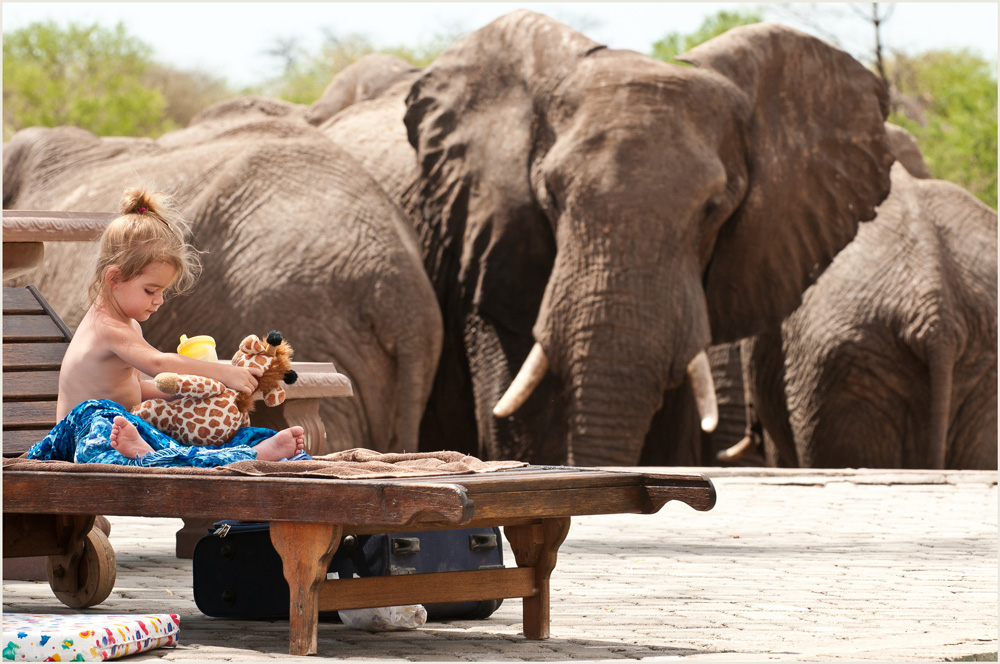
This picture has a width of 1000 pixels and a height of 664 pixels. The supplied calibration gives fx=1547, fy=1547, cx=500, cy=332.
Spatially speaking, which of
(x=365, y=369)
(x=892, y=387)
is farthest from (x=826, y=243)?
(x=365, y=369)

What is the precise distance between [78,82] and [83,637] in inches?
1297

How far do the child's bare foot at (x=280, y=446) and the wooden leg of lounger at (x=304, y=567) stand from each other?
1.27 ft

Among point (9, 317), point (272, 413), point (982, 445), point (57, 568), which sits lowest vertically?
point (982, 445)

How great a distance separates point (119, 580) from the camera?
4895 mm

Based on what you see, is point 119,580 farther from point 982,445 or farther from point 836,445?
point 982,445

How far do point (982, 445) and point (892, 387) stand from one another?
1011 mm

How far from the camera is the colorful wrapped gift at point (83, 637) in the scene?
3.30 meters

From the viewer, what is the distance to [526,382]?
920 centimetres

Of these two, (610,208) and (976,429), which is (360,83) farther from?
(976,429)

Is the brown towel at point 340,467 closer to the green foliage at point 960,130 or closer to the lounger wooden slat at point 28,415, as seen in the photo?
the lounger wooden slat at point 28,415

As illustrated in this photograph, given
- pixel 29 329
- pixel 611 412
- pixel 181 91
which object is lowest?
pixel 611 412

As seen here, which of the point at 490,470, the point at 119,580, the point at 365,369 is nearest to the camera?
the point at 490,470

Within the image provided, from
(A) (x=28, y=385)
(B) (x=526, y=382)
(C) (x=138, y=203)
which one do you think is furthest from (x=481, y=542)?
(B) (x=526, y=382)

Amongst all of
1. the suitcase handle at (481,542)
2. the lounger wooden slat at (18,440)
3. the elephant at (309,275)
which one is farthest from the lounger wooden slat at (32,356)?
the elephant at (309,275)
